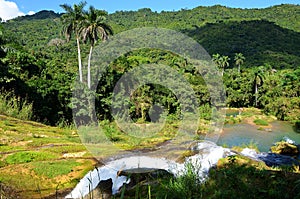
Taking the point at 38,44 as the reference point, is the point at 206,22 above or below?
above

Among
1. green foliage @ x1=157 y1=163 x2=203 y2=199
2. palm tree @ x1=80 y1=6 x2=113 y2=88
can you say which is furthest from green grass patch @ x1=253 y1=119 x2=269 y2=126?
green foliage @ x1=157 y1=163 x2=203 y2=199

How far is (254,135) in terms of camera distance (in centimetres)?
3108

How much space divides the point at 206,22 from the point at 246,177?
335 ft

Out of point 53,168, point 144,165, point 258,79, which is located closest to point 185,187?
point 144,165

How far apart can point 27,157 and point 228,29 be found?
91.9 m

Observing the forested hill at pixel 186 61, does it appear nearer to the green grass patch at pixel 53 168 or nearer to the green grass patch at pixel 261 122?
the green grass patch at pixel 261 122

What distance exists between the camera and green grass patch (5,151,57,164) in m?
9.02

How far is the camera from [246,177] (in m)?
5.65

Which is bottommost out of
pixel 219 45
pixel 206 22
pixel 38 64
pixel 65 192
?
pixel 65 192

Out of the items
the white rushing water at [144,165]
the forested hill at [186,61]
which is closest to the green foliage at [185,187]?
the white rushing water at [144,165]

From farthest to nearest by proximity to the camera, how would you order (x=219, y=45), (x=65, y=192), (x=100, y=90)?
(x=219, y=45)
(x=100, y=90)
(x=65, y=192)

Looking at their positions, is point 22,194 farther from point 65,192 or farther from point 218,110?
point 218,110

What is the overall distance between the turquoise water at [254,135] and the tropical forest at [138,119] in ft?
0.41

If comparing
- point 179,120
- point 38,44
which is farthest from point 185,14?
point 179,120
